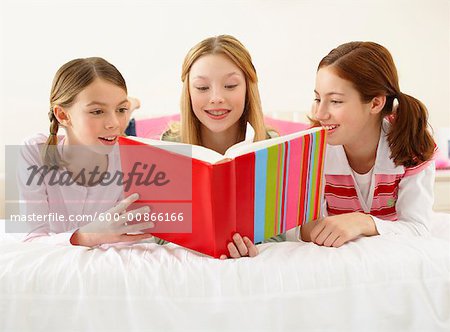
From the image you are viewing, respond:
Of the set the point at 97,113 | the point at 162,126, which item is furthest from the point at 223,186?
the point at 162,126

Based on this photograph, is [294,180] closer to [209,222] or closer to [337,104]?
[209,222]

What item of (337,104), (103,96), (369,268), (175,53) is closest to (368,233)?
(369,268)

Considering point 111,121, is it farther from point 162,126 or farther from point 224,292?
point 162,126

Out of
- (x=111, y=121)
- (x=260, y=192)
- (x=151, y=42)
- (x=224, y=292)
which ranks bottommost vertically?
(x=224, y=292)

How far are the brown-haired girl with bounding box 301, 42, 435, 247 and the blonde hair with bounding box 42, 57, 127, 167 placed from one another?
1.75 ft

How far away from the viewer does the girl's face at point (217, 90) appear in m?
1.24

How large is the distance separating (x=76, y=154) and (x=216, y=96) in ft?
1.32

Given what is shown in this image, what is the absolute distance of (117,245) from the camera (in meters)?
1.03

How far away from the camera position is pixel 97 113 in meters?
1.24

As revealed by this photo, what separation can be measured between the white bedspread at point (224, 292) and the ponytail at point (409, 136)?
351 mm

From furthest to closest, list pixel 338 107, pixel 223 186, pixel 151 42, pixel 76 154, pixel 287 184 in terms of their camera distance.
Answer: pixel 151 42 → pixel 76 154 → pixel 338 107 → pixel 287 184 → pixel 223 186

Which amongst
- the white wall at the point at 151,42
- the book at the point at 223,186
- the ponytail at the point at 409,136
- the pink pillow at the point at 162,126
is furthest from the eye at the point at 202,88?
the white wall at the point at 151,42

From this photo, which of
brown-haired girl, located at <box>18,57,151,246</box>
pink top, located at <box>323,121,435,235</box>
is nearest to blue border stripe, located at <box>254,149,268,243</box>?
pink top, located at <box>323,121,435,235</box>

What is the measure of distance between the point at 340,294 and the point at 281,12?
191cm
